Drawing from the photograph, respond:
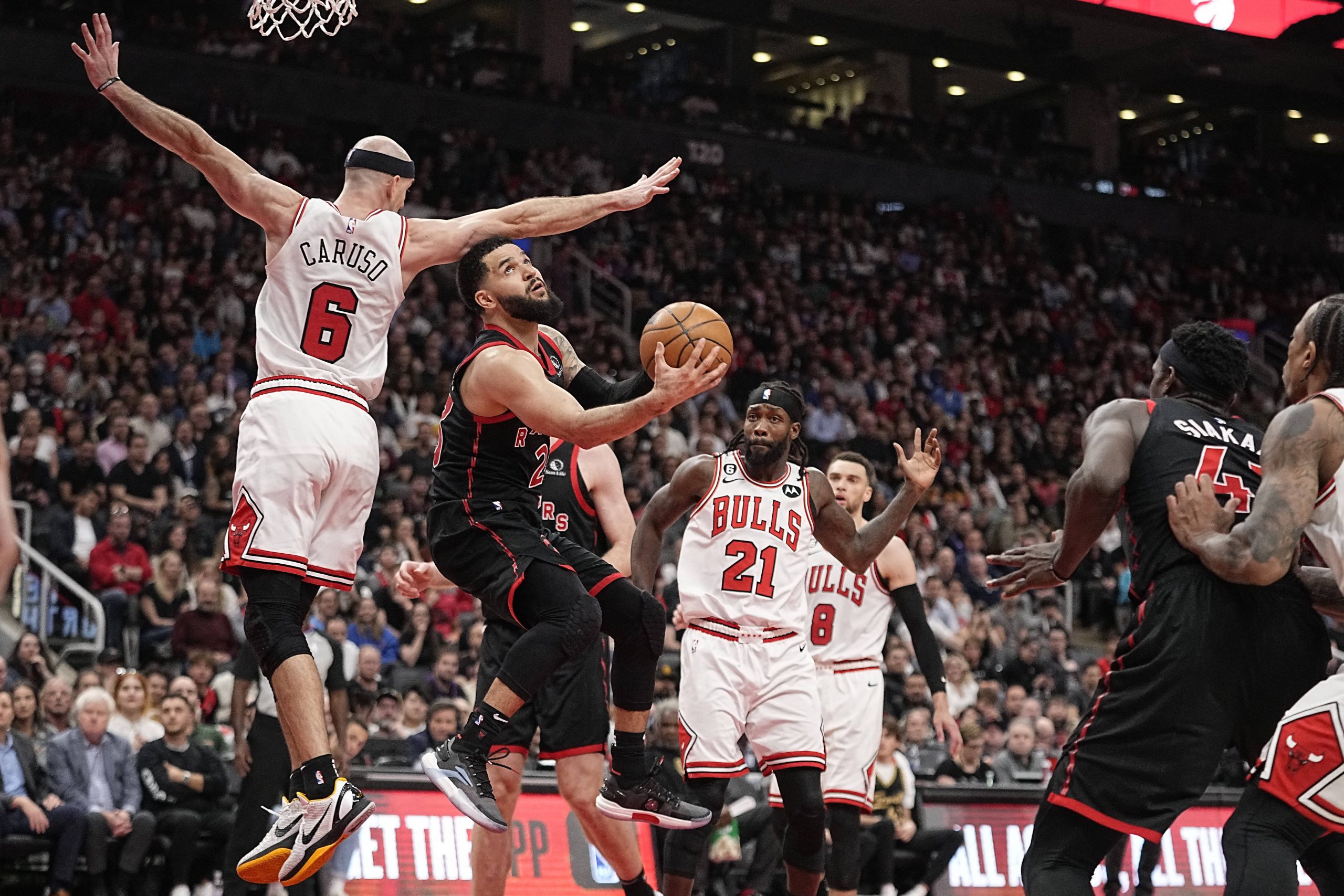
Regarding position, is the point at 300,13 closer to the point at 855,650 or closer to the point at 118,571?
the point at 855,650

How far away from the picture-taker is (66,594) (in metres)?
13.4

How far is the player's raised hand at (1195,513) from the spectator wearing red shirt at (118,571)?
1026cm

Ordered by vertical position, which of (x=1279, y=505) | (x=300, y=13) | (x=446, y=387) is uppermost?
(x=300, y=13)

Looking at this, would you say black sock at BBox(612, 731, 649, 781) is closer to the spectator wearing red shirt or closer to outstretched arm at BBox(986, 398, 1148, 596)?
outstretched arm at BBox(986, 398, 1148, 596)

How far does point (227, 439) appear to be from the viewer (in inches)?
579

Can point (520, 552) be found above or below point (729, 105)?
below

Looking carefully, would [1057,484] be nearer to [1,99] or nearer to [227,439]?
[227,439]

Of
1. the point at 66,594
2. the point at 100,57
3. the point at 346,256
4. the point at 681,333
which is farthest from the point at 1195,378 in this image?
the point at 66,594

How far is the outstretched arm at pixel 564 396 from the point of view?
18.0 ft

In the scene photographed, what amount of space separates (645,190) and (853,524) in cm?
223

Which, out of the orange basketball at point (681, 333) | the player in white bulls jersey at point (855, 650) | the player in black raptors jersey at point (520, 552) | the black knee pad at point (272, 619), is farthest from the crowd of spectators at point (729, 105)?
the black knee pad at point (272, 619)

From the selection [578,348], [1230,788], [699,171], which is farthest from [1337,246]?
[1230,788]

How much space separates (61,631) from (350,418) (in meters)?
8.40

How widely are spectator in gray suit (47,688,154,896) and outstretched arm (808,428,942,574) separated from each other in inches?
217
